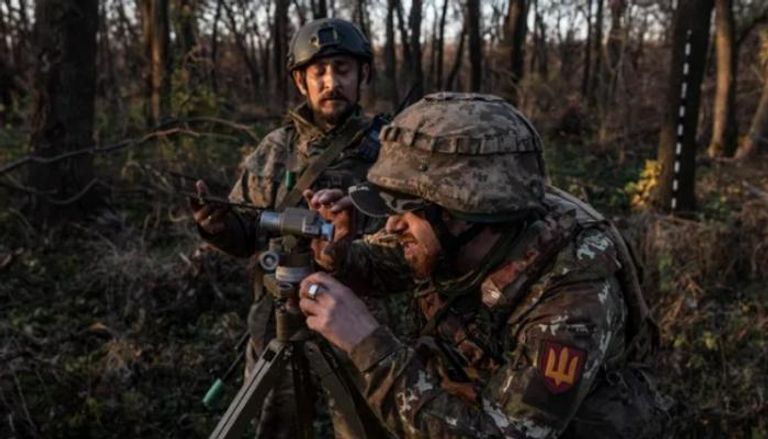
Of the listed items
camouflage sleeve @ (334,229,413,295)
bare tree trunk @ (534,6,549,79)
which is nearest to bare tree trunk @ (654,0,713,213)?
camouflage sleeve @ (334,229,413,295)

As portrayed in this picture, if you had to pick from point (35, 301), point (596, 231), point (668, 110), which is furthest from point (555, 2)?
point (596, 231)

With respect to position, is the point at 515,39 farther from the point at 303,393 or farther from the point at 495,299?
the point at 495,299

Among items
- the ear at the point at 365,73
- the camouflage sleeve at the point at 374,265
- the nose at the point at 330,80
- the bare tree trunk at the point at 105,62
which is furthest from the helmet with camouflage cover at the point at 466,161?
the bare tree trunk at the point at 105,62

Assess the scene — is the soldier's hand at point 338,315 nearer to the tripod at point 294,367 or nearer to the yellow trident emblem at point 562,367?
the tripod at point 294,367

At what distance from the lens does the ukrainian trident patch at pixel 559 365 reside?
64.8 inches

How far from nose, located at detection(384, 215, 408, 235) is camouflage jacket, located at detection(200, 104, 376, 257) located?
3.40 ft

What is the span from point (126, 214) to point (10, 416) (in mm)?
3510

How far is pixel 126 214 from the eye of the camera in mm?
6902

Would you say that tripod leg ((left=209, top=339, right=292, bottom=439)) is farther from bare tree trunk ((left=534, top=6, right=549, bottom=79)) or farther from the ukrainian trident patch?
bare tree trunk ((left=534, top=6, right=549, bottom=79))

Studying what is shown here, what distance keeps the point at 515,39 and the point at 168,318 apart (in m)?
9.55

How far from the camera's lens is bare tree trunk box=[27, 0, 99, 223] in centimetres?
623

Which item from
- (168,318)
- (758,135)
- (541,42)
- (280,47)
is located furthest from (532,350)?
(541,42)

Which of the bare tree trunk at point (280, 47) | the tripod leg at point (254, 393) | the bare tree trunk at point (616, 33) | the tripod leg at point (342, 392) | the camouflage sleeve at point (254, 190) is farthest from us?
the bare tree trunk at point (280, 47)

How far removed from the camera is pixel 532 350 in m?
1.69
